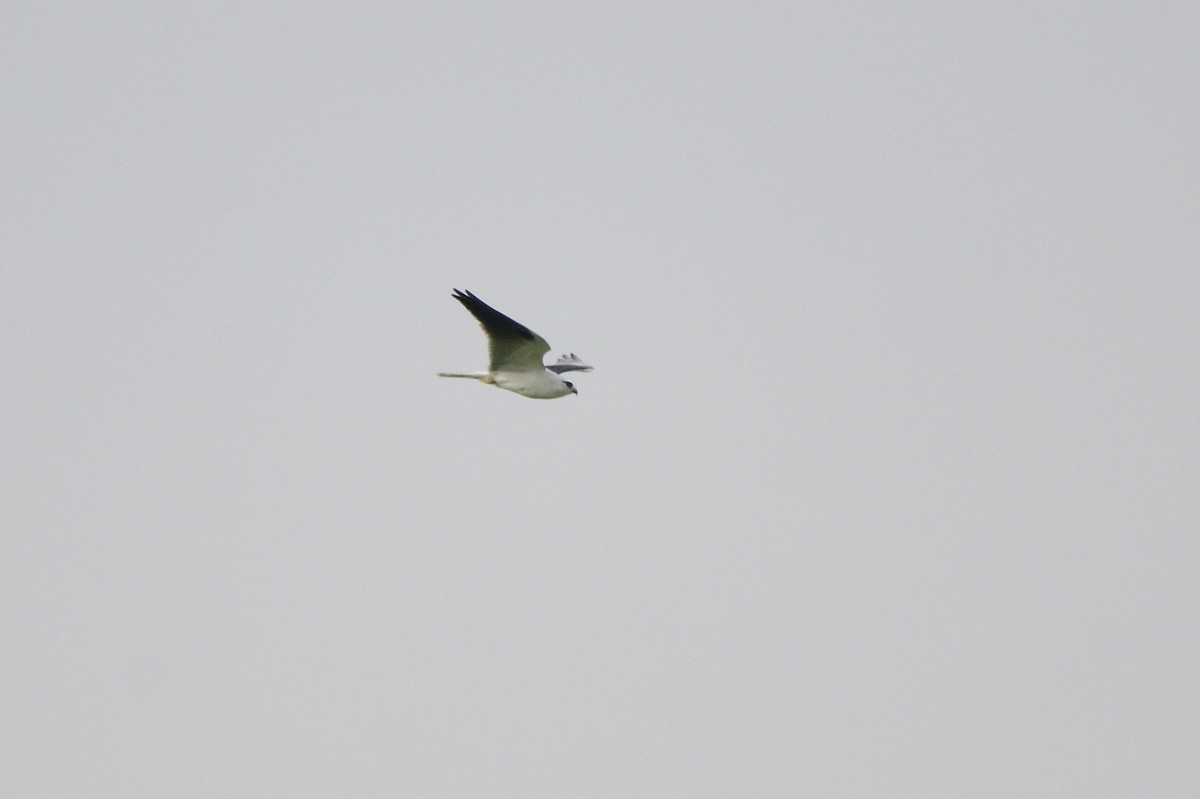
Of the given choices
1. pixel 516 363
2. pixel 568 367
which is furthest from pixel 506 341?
pixel 568 367

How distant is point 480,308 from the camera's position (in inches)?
840

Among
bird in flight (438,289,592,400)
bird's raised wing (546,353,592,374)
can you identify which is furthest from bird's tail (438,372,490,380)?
bird's raised wing (546,353,592,374)

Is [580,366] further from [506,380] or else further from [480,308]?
[480,308]

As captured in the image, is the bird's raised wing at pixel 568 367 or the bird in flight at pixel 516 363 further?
the bird's raised wing at pixel 568 367

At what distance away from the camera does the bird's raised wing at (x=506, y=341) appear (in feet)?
70.0

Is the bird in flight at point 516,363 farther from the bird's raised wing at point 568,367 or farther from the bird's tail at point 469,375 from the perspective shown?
the bird's raised wing at point 568,367

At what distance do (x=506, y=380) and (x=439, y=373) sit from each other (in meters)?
1.05

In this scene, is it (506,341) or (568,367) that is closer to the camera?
(506,341)

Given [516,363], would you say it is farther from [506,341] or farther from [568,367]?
[568,367]

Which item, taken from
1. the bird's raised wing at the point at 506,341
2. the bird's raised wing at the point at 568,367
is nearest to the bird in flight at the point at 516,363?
the bird's raised wing at the point at 506,341

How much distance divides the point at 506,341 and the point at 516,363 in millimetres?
820

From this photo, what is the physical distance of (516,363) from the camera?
23203 mm

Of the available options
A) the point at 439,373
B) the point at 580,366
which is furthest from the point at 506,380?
the point at 580,366

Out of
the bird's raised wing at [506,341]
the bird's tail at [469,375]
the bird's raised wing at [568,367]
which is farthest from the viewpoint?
the bird's raised wing at [568,367]
